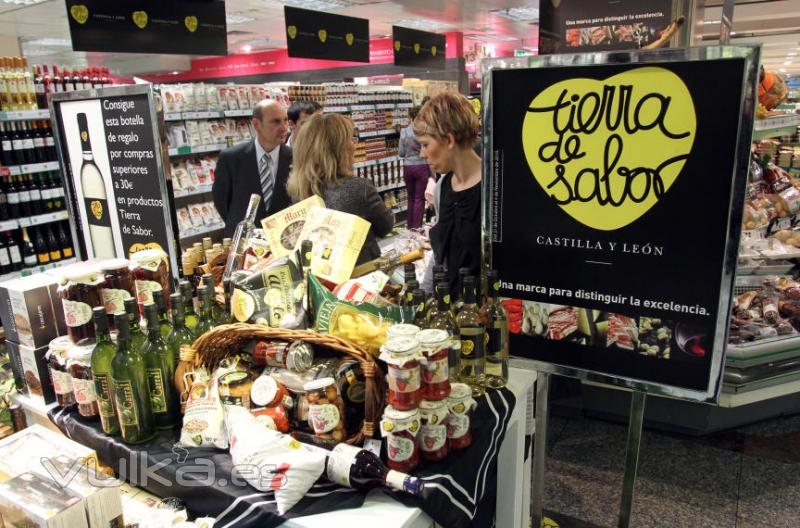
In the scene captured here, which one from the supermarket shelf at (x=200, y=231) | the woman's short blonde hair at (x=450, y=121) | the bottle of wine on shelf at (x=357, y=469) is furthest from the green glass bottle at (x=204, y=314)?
the supermarket shelf at (x=200, y=231)

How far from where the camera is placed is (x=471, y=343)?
5.29 feet

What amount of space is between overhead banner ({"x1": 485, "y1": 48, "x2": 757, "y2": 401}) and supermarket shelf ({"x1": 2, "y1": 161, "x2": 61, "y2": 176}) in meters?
4.32

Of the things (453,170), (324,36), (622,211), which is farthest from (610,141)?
(324,36)

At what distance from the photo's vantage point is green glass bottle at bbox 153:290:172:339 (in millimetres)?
1611

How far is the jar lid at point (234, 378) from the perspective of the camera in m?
1.50

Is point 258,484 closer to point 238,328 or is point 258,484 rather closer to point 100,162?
point 238,328

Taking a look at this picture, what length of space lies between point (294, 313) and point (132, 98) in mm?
1509

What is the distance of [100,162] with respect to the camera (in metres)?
2.76

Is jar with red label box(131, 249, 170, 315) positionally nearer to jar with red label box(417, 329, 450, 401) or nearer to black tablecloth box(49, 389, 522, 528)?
black tablecloth box(49, 389, 522, 528)

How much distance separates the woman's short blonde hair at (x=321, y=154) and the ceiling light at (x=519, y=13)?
9894mm

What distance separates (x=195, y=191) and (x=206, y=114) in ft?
2.25

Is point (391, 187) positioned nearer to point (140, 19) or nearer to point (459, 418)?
point (140, 19)

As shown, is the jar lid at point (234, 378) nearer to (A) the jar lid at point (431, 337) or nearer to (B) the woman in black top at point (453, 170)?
(A) the jar lid at point (431, 337)

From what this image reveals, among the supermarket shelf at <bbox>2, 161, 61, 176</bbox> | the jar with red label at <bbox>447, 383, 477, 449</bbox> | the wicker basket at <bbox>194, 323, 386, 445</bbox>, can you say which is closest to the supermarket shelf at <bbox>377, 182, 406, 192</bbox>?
the supermarket shelf at <bbox>2, 161, 61, 176</bbox>
